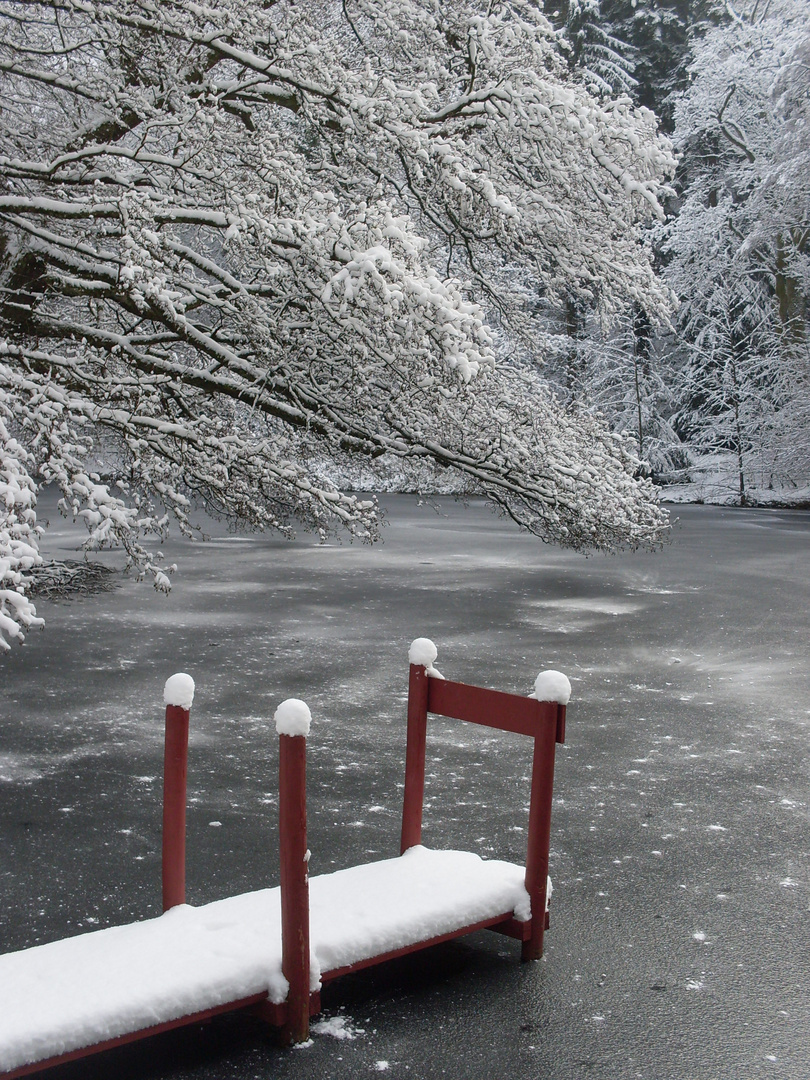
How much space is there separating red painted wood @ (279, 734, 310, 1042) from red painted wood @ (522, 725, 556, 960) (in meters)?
0.98

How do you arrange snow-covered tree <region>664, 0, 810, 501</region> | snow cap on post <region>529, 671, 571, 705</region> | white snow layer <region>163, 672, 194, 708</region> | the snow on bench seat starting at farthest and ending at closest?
snow-covered tree <region>664, 0, 810, 501</region>
snow cap on post <region>529, 671, 571, 705</region>
white snow layer <region>163, 672, 194, 708</region>
the snow on bench seat

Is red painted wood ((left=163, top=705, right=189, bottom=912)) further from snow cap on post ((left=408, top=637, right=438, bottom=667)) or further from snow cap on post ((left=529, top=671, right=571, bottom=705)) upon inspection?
snow cap on post ((left=529, top=671, right=571, bottom=705))

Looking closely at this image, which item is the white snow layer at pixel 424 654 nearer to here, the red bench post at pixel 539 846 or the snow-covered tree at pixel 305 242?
the red bench post at pixel 539 846

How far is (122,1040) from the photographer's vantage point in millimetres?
3088

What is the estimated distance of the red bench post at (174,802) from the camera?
147 inches

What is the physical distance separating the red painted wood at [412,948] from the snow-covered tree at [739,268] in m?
31.5

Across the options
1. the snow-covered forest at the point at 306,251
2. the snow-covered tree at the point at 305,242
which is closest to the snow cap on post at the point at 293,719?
the snow-covered forest at the point at 306,251

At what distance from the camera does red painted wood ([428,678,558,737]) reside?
398 cm

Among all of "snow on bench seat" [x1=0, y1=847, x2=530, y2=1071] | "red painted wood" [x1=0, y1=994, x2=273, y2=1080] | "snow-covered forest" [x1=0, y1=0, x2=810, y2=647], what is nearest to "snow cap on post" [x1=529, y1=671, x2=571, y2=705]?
"snow on bench seat" [x1=0, y1=847, x2=530, y2=1071]

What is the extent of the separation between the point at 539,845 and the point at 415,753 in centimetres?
67

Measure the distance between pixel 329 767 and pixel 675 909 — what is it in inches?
102

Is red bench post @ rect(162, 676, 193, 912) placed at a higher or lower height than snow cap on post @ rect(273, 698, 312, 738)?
lower

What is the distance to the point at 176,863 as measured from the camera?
12.8ft

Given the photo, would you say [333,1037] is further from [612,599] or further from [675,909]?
[612,599]
